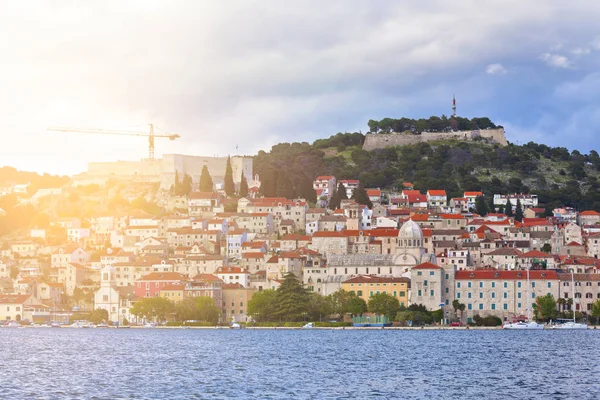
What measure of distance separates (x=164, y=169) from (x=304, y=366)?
266 ft

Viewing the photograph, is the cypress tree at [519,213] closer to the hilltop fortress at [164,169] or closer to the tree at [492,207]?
the tree at [492,207]

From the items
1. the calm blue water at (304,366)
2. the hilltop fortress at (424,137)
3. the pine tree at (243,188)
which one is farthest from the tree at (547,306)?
the hilltop fortress at (424,137)

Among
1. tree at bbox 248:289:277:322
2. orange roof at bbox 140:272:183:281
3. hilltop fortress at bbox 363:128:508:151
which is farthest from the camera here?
hilltop fortress at bbox 363:128:508:151

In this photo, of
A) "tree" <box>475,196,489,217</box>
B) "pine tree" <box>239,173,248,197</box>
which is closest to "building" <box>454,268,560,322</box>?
"tree" <box>475,196,489,217</box>

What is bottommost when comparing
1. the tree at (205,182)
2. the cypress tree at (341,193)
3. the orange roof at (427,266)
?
the orange roof at (427,266)

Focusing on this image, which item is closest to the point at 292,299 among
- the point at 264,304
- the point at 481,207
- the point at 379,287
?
the point at 264,304

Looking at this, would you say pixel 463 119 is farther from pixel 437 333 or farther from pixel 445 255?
pixel 437 333

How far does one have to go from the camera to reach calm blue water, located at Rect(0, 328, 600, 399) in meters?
37.6

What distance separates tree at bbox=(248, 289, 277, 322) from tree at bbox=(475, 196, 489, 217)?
39394 millimetres

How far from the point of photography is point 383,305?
8212 centimetres

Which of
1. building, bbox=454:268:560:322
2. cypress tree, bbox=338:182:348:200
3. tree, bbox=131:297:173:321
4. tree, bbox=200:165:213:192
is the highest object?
tree, bbox=200:165:213:192

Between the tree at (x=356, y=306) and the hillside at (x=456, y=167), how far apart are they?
41.3m

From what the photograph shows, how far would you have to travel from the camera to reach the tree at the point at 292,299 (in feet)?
269

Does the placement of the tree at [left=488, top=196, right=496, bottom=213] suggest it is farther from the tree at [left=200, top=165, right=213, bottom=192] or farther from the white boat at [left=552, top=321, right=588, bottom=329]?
the white boat at [left=552, top=321, right=588, bottom=329]
